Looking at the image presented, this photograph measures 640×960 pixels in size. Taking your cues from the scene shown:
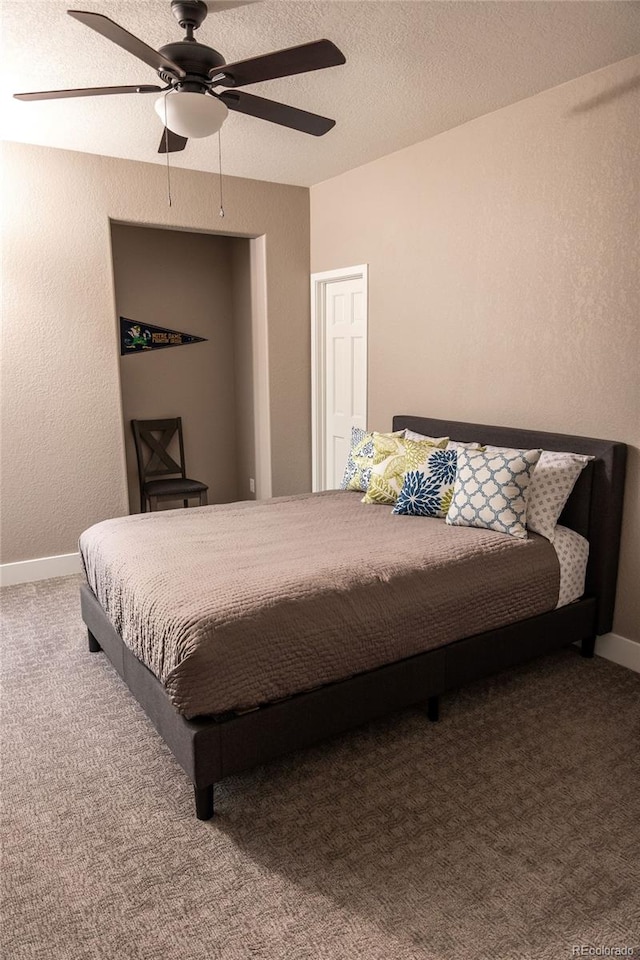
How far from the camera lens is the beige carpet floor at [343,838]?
5.49 feet

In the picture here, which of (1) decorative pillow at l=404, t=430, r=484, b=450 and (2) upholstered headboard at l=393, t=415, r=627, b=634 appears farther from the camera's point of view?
(1) decorative pillow at l=404, t=430, r=484, b=450

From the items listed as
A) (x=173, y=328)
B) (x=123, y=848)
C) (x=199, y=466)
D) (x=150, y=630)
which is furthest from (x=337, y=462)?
(x=123, y=848)

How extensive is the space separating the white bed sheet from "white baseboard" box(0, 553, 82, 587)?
9.95 feet

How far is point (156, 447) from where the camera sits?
5.29 meters

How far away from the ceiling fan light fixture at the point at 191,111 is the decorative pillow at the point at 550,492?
1.97 m

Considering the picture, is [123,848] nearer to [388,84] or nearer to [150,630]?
[150,630]

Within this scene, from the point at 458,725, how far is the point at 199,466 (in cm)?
365

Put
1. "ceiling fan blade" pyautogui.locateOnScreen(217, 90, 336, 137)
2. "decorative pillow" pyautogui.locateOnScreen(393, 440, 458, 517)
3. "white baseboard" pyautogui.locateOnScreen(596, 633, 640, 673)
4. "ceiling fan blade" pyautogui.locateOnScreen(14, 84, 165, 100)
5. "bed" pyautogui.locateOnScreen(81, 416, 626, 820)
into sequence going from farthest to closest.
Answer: "decorative pillow" pyautogui.locateOnScreen(393, 440, 458, 517)
"white baseboard" pyautogui.locateOnScreen(596, 633, 640, 673)
"ceiling fan blade" pyautogui.locateOnScreen(217, 90, 336, 137)
"ceiling fan blade" pyautogui.locateOnScreen(14, 84, 165, 100)
"bed" pyautogui.locateOnScreen(81, 416, 626, 820)

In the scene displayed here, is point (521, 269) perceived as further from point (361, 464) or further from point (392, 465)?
point (361, 464)

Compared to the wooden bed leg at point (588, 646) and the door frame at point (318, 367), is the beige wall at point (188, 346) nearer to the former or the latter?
the door frame at point (318, 367)

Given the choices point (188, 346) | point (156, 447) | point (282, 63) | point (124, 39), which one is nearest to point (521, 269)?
point (282, 63)

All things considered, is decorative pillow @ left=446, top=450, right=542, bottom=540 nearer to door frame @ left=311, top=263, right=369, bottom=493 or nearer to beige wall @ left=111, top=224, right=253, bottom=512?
door frame @ left=311, top=263, right=369, bottom=493

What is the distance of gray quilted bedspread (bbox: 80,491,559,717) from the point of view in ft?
6.79

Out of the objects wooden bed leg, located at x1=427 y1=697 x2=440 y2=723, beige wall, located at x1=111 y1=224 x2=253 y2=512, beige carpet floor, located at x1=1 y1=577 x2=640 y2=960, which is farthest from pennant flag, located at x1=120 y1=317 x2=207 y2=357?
wooden bed leg, located at x1=427 y1=697 x2=440 y2=723
